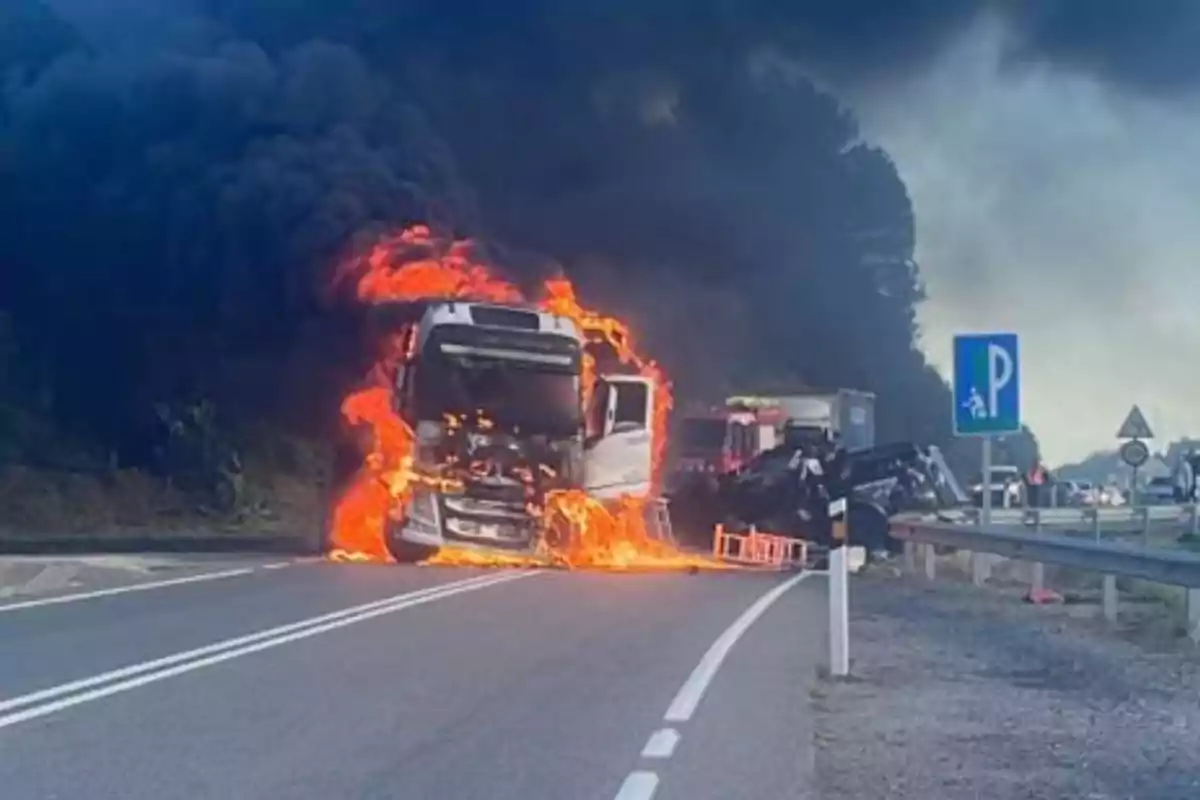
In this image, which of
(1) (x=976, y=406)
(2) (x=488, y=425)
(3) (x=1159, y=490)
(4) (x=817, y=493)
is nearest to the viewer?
(1) (x=976, y=406)

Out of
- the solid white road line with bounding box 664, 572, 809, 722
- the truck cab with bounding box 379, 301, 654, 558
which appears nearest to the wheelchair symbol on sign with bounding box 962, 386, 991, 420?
the solid white road line with bounding box 664, 572, 809, 722

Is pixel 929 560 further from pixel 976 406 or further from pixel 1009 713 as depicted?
pixel 1009 713

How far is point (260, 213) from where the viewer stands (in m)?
35.6

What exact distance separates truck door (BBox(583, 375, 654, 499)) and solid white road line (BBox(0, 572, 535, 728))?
652cm

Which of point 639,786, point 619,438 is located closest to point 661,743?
point 639,786

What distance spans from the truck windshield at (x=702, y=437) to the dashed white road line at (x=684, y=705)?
19.4 metres

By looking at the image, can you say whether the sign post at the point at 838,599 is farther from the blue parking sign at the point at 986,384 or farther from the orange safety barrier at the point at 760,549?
the orange safety barrier at the point at 760,549

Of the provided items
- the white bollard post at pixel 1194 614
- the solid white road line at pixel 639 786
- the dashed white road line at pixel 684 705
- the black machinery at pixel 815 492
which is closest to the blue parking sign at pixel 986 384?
the dashed white road line at pixel 684 705

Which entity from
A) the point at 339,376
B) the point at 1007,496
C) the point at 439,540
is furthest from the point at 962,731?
the point at 1007,496

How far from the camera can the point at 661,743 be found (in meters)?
9.47

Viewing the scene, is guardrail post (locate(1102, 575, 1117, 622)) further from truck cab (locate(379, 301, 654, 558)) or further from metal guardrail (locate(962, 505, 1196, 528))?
metal guardrail (locate(962, 505, 1196, 528))

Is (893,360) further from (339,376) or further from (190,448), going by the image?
(339,376)

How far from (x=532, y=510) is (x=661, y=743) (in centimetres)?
1686

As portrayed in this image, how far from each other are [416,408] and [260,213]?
10.8m
